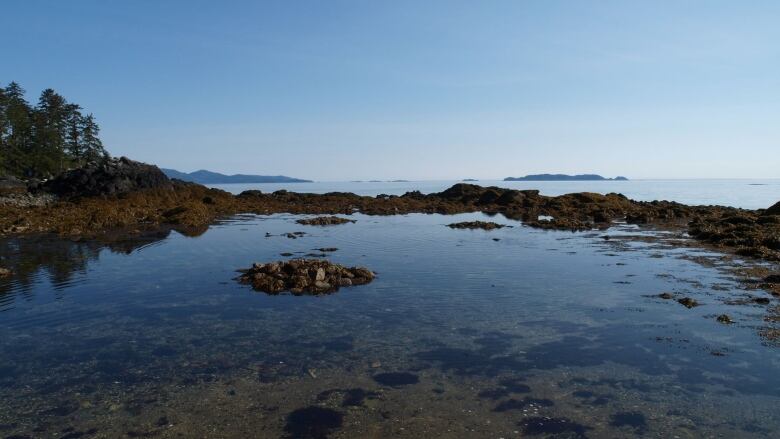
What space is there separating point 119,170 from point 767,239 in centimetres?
6172

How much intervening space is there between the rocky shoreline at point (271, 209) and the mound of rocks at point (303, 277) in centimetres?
2136

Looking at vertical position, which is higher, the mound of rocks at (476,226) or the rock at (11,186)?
the rock at (11,186)

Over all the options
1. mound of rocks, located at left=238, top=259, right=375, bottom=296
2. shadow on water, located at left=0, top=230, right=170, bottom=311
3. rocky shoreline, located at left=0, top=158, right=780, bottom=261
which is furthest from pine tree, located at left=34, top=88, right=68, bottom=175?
mound of rocks, located at left=238, top=259, right=375, bottom=296

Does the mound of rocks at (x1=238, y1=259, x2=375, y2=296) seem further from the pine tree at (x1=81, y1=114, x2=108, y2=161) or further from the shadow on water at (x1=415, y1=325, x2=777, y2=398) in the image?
the pine tree at (x1=81, y1=114, x2=108, y2=161)

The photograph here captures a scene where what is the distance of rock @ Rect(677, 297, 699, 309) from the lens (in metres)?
17.4

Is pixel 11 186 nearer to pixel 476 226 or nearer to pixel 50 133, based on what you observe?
pixel 50 133

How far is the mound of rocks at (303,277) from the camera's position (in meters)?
20.4

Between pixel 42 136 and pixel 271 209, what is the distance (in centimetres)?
5104

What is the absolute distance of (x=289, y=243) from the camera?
34.1 meters

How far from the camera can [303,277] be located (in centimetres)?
2106

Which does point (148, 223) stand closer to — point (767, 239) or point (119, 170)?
point (119, 170)

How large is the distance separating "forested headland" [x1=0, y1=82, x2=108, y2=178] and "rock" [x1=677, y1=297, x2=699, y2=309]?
85.6 m

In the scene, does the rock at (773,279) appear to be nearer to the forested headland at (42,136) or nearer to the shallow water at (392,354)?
the shallow water at (392,354)

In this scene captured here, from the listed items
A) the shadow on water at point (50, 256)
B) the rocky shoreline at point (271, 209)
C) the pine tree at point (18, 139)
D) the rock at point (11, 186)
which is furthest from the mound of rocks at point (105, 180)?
the pine tree at point (18, 139)
